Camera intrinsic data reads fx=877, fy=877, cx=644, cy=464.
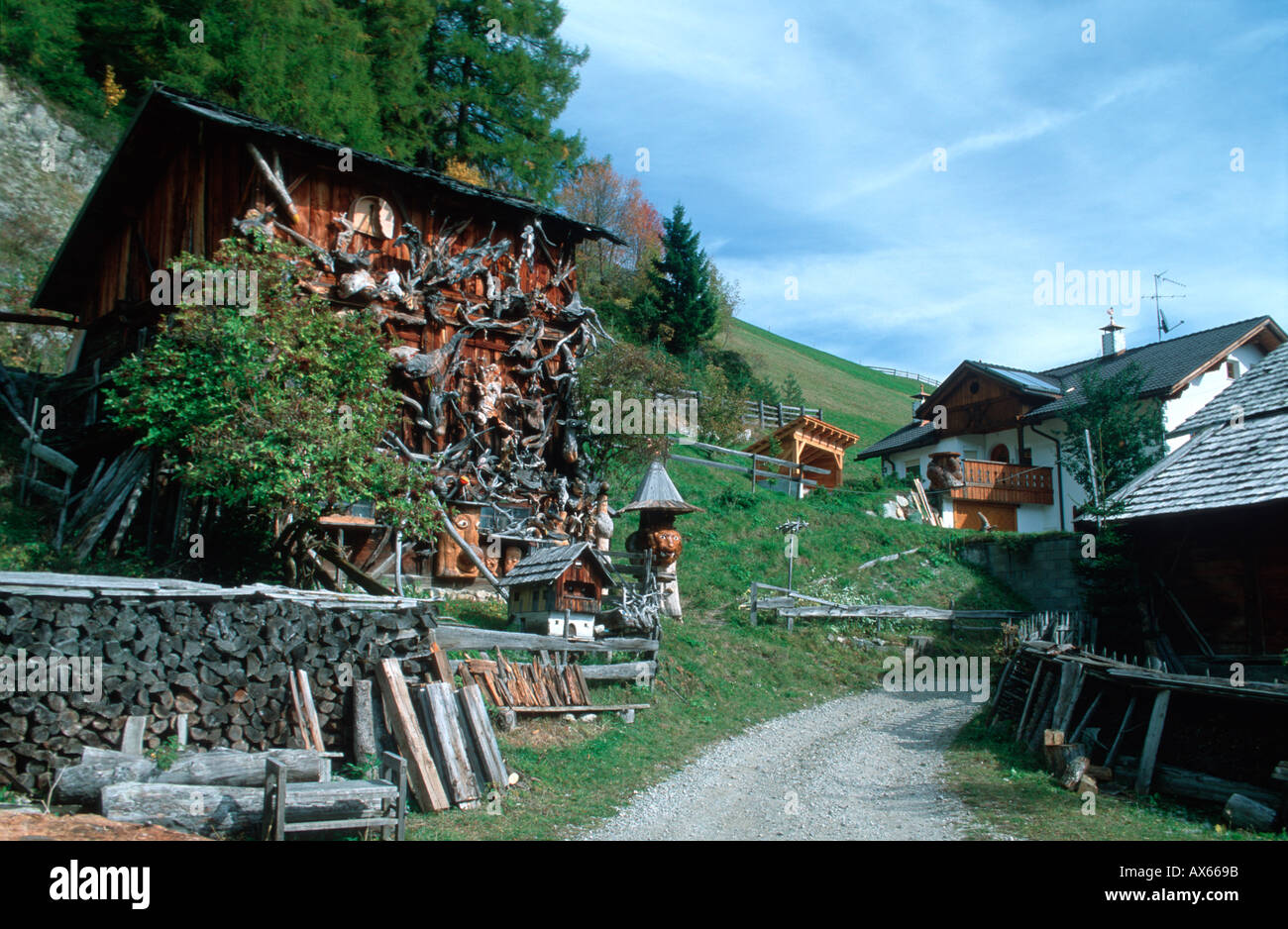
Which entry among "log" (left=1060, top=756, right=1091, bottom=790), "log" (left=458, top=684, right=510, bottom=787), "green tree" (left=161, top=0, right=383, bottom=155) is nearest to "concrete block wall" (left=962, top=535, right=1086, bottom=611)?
"log" (left=1060, top=756, right=1091, bottom=790)

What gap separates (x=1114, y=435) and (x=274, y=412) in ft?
73.1

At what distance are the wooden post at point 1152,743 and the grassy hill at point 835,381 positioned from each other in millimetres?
43303

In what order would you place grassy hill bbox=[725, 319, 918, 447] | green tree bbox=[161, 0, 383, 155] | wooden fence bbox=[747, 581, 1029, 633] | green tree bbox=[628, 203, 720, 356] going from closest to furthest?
1. wooden fence bbox=[747, 581, 1029, 633]
2. green tree bbox=[161, 0, 383, 155]
3. green tree bbox=[628, 203, 720, 356]
4. grassy hill bbox=[725, 319, 918, 447]

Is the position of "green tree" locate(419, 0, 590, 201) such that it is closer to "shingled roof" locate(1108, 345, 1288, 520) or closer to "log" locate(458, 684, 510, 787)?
"shingled roof" locate(1108, 345, 1288, 520)

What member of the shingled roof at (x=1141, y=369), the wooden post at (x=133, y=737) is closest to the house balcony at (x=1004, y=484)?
the shingled roof at (x=1141, y=369)

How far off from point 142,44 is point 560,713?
99.3ft

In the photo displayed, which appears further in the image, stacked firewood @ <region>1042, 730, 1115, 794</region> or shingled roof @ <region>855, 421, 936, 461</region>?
shingled roof @ <region>855, 421, 936, 461</region>

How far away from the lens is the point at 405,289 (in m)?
19.7

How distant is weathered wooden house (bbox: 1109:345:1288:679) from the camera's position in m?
13.7

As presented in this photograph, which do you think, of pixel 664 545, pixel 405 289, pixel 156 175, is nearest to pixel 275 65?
pixel 156 175

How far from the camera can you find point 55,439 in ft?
63.7

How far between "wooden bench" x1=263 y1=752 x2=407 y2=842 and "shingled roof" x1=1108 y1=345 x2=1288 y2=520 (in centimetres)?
1273

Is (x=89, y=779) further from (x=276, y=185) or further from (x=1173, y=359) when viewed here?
(x=1173, y=359)
